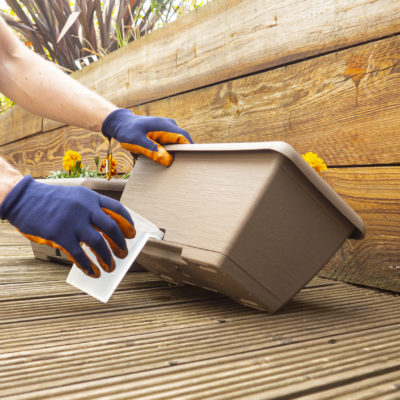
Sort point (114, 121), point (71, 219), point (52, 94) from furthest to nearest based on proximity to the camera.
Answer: point (52, 94), point (114, 121), point (71, 219)

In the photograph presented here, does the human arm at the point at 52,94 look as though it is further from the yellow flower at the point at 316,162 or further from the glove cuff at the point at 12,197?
the yellow flower at the point at 316,162

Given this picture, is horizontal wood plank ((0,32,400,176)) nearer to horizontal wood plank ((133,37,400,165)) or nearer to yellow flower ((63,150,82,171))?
horizontal wood plank ((133,37,400,165))

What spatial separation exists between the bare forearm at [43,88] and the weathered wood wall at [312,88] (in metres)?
0.46

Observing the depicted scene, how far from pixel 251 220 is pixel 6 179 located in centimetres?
44

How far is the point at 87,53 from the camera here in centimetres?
290

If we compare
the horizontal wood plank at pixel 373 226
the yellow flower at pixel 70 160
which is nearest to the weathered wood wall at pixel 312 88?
the horizontal wood plank at pixel 373 226

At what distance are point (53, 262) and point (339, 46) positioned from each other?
103 centimetres

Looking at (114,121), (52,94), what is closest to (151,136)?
(114,121)

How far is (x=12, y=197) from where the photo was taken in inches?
30.8

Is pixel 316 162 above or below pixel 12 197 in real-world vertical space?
below

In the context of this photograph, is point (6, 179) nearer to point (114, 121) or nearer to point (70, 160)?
point (114, 121)

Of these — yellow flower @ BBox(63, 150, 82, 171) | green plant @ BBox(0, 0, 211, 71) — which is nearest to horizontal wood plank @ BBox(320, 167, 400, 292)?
yellow flower @ BBox(63, 150, 82, 171)

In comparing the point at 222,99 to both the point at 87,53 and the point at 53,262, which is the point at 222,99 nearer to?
the point at 53,262

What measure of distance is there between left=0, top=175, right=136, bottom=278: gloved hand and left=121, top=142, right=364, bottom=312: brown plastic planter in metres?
0.12
